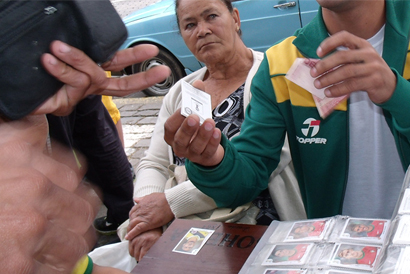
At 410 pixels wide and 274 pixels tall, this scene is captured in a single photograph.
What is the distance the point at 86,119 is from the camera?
9.26ft

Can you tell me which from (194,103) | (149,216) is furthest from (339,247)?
(149,216)

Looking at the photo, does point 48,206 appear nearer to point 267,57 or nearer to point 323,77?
point 323,77

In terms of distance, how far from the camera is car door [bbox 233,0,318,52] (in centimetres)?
491

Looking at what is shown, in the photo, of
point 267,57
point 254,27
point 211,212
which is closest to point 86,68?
point 267,57

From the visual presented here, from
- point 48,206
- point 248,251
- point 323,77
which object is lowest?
point 248,251

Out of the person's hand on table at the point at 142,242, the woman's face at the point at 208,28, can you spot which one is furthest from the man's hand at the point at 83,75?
the woman's face at the point at 208,28

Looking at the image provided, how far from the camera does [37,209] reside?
654mm

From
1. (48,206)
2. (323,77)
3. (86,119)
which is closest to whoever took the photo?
(48,206)

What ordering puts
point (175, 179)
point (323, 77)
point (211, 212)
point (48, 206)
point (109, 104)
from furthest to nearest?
point (109, 104)
point (175, 179)
point (211, 212)
point (323, 77)
point (48, 206)

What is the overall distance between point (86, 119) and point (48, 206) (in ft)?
7.30

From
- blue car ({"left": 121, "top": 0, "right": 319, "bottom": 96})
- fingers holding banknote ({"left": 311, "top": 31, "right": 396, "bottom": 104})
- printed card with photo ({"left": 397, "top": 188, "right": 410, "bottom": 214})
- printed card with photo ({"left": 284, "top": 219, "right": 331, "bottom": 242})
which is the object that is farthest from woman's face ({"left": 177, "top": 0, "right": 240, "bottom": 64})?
blue car ({"left": 121, "top": 0, "right": 319, "bottom": 96})

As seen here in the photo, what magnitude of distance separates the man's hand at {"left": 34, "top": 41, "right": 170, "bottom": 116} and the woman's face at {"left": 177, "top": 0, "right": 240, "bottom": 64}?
61.1 inches

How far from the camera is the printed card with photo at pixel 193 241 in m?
1.36

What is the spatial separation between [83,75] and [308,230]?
73 centimetres
